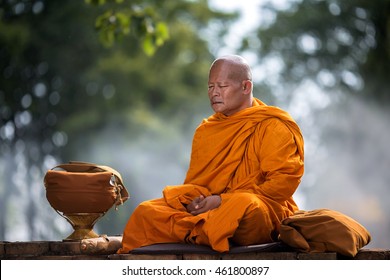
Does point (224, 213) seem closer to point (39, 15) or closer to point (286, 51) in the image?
point (39, 15)

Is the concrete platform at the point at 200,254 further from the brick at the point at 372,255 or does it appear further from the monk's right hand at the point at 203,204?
the monk's right hand at the point at 203,204

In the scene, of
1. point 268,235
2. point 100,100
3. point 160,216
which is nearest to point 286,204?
point 268,235

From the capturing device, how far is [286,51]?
2620 cm

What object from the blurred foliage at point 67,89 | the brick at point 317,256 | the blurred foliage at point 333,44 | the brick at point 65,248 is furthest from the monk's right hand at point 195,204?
the blurred foliage at point 333,44

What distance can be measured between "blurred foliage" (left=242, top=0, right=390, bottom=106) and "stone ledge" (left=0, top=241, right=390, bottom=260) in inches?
754

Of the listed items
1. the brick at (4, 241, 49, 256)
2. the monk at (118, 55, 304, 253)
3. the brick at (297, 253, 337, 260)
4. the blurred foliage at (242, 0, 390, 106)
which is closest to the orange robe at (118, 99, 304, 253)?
the monk at (118, 55, 304, 253)

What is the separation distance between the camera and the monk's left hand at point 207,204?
4.31 metres

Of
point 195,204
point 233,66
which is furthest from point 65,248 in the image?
point 233,66

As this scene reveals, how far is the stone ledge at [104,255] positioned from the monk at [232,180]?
12cm

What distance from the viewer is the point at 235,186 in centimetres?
441

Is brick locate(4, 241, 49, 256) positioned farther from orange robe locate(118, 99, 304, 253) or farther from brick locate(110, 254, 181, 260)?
brick locate(110, 254, 181, 260)

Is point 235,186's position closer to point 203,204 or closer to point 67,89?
point 203,204

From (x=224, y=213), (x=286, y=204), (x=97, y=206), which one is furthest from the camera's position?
(x=97, y=206)

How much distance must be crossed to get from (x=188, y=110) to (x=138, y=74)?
208 centimetres
